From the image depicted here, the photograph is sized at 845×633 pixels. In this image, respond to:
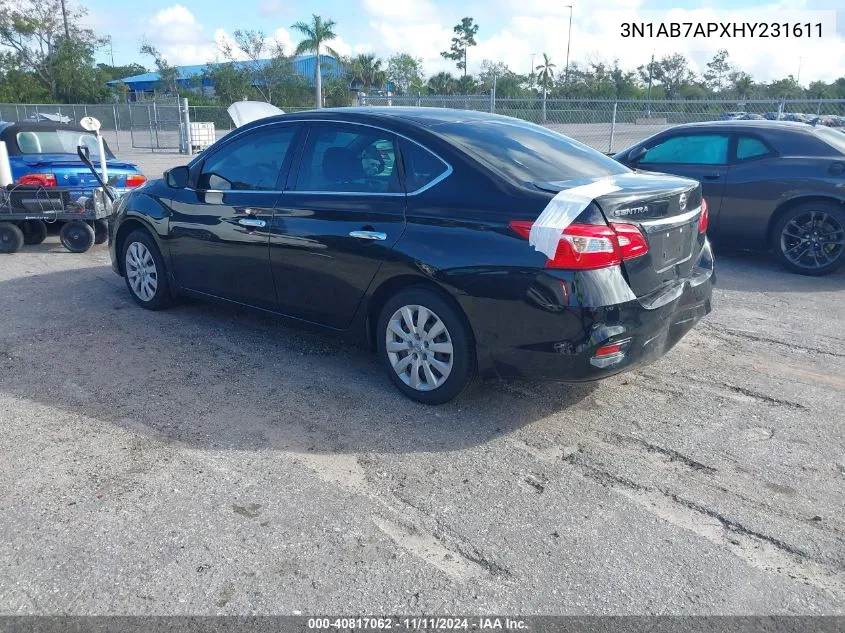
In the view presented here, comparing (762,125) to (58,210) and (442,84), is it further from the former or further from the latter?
(442,84)

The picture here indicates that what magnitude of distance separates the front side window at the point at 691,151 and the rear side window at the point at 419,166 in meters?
5.41

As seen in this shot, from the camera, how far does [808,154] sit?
7742 millimetres

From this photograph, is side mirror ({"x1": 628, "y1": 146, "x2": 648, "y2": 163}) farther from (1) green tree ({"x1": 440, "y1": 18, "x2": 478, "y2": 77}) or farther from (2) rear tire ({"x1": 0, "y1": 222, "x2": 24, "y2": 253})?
(1) green tree ({"x1": 440, "y1": 18, "x2": 478, "y2": 77})

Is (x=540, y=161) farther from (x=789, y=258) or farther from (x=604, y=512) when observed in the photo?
(x=789, y=258)

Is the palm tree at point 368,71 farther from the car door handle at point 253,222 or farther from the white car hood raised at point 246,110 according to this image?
the car door handle at point 253,222

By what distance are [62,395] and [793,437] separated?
14.2ft

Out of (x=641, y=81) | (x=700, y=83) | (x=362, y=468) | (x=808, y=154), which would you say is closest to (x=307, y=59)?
(x=641, y=81)

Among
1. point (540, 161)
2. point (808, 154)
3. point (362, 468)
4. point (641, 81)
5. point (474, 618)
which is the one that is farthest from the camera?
point (641, 81)

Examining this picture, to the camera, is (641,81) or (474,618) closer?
(474,618)

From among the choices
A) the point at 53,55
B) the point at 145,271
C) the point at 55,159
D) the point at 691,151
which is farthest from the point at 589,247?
the point at 53,55

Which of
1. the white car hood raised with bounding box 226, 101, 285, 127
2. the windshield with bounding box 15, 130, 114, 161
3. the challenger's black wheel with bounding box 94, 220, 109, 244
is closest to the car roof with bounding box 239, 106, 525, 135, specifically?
the challenger's black wheel with bounding box 94, 220, 109, 244

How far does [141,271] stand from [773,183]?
6.56 m

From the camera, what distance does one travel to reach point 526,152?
4.43m

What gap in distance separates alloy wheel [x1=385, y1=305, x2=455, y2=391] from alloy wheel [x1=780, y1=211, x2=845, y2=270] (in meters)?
5.37
